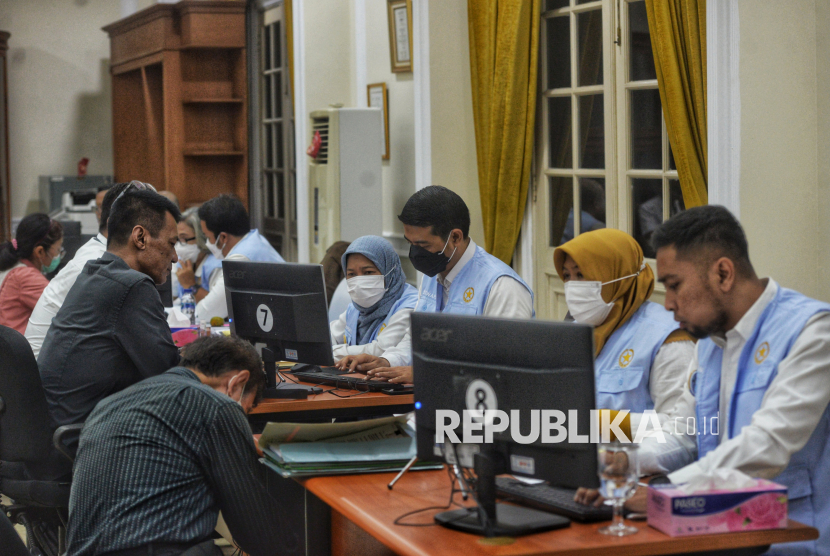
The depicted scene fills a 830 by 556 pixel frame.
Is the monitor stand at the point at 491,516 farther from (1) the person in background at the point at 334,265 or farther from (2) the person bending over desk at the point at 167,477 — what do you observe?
(1) the person in background at the point at 334,265

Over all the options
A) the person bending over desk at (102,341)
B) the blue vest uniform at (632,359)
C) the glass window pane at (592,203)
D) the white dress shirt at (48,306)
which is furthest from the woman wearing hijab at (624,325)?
the white dress shirt at (48,306)

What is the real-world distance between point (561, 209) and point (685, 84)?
1224 mm

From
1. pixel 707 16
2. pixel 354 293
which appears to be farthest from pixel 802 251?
pixel 354 293

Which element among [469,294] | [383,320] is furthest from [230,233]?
[469,294]

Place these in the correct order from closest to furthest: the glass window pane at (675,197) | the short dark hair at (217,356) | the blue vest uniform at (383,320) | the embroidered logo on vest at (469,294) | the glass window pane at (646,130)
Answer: the short dark hair at (217,356), the embroidered logo on vest at (469,294), the blue vest uniform at (383,320), the glass window pane at (675,197), the glass window pane at (646,130)

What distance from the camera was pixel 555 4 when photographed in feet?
14.9

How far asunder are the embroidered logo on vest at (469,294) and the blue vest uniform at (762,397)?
4.27ft

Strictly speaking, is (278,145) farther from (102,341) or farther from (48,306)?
(102,341)

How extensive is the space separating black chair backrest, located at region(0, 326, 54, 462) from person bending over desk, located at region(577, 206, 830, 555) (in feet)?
5.87

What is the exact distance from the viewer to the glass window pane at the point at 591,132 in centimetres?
432

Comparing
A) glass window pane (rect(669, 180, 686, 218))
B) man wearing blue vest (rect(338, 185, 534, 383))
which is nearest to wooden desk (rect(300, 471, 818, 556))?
man wearing blue vest (rect(338, 185, 534, 383))

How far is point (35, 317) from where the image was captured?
356 centimetres

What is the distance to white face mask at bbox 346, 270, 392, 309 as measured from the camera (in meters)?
3.42

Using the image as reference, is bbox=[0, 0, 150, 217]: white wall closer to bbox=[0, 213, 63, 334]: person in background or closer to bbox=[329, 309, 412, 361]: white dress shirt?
bbox=[0, 213, 63, 334]: person in background
